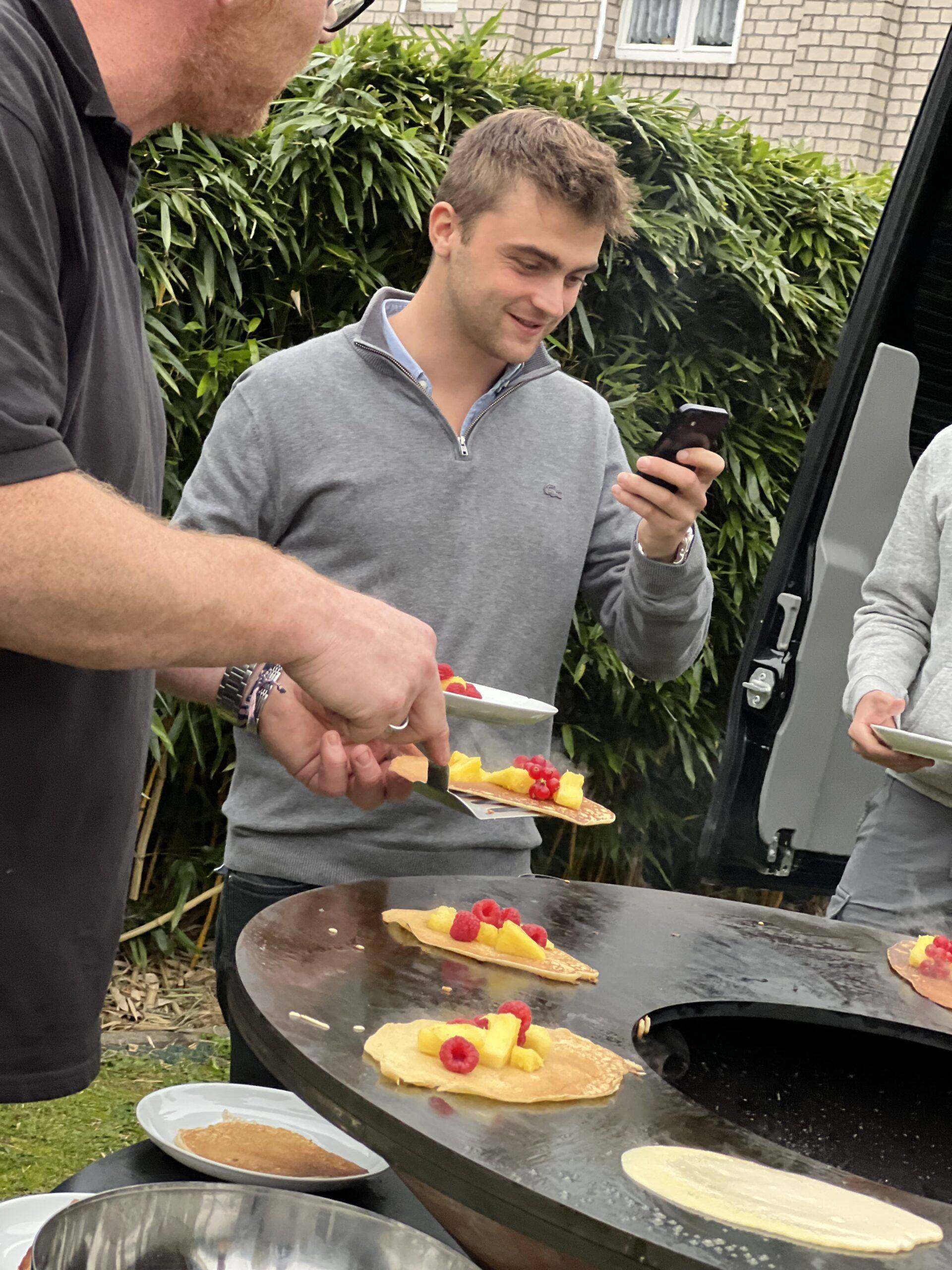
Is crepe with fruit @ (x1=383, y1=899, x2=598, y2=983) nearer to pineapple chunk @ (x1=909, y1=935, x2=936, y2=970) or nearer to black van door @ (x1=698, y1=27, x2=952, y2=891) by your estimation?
pineapple chunk @ (x1=909, y1=935, x2=936, y2=970)

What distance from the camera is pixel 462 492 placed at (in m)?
2.44

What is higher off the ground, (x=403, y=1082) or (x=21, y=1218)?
(x=403, y=1082)

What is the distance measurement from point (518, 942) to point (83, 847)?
22.9 inches

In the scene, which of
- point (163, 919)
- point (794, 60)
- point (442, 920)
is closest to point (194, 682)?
point (442, 920)

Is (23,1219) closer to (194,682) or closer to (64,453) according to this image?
(194,682)

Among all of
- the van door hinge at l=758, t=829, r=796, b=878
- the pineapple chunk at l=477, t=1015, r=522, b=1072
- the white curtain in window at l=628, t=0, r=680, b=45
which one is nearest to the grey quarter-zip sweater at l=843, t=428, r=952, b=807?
the van door hinge at l=758, t=829, r=796, b=878

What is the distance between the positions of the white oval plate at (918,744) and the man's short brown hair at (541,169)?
1.08 m

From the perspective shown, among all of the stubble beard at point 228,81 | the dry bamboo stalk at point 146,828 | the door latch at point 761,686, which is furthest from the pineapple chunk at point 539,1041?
the dry bamboo stalk at point 146,828

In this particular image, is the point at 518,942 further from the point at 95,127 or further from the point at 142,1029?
the point at 142,1029

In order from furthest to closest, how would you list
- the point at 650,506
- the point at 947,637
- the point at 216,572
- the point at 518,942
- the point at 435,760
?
the point at 947,637
the point at 650,506
the point at 518,942
the point at 435,760
the point at 216,572

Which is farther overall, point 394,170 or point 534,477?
point 394,170

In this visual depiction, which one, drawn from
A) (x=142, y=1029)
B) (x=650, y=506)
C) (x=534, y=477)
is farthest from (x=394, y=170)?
(x=142, y=1029)

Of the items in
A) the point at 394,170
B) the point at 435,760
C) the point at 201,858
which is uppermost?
the point at 394,170

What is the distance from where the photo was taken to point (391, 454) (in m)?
2.42
